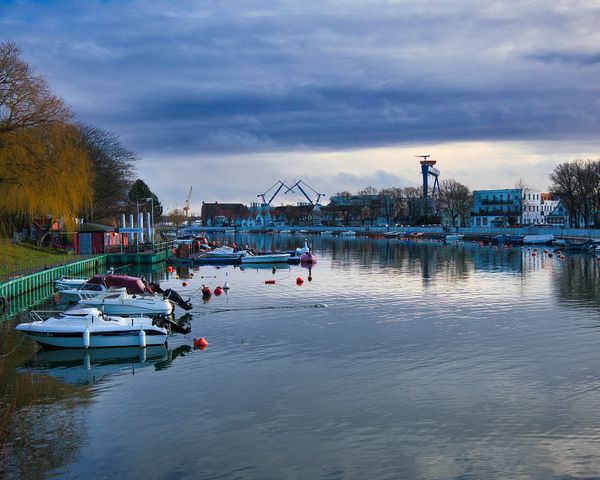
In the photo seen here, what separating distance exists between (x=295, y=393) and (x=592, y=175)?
13706 centimetres

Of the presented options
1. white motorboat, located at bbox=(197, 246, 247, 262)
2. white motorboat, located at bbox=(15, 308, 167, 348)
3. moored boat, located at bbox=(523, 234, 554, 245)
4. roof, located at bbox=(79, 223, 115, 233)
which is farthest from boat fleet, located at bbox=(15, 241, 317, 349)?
moored boat, located at bbox=(523, 234, 554, 245)

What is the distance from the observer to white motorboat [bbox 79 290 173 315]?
41.9 metres

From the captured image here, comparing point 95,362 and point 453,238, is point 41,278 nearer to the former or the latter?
point 95,362

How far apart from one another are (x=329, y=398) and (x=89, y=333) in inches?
567

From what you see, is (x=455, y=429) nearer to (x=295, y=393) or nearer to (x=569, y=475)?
(x=569, y=475)

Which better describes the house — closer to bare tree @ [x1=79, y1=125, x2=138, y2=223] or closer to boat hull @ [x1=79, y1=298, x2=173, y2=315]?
bare tree @ [x1=79, y1=125, x2=138, y2=223]

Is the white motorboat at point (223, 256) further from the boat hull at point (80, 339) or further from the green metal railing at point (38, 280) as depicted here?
the boat hull at point (80, 339)

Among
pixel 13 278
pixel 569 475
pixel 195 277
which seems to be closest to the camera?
pixel 569 475

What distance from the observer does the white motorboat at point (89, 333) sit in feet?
114

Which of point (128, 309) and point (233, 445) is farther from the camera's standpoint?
point (128, 309)

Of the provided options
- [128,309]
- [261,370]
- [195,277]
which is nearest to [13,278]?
[128,309]

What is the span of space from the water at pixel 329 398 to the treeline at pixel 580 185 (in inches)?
4285

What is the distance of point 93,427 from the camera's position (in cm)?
2308

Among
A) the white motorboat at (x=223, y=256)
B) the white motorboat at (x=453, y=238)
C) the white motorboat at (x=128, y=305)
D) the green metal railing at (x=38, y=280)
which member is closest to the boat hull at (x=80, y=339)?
the white motorboat at (x=128, y=305)
